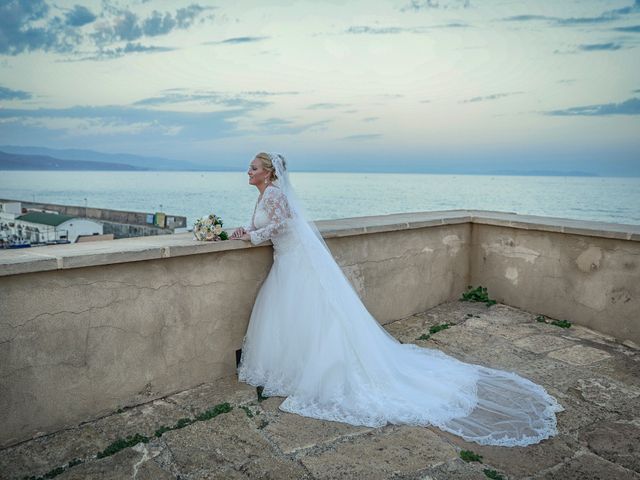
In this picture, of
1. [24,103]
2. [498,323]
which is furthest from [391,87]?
[498,323]

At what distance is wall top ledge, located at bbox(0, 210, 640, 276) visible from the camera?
273 centimetres

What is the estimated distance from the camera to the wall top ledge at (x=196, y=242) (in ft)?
8.96

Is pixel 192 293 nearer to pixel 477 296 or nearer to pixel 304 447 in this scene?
pixel 304 447

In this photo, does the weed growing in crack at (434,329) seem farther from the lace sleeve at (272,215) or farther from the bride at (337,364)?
the lace sleeve at (272,215)

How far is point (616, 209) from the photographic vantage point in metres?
66.8

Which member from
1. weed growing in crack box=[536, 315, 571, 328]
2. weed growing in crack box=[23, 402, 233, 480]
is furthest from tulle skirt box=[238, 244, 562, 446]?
weed growing in crack box=[536, 315, 571, 328]

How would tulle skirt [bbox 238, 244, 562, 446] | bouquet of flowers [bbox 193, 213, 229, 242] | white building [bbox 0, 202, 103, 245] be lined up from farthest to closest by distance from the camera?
white building [bbox 0, 202, 103, 245], bouquet of flowers [bbox 193, 213, 229, 242], tulle skirt [bbox 238, 244, 562, 446]

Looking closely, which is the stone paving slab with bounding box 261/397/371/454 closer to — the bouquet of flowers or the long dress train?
the long dress train

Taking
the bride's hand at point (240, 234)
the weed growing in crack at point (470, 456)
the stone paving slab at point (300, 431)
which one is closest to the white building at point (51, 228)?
the bride's hand at point (240, 234)

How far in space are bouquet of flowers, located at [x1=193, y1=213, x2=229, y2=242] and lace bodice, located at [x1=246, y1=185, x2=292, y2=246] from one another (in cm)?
24

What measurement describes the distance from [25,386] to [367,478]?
205 cm

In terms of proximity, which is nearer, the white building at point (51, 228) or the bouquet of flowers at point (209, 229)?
the bouquet of flowers at point (209, 229)

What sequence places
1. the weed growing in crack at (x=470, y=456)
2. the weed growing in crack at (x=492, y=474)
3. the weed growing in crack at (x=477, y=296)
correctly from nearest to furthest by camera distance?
the weed growing in crack at (x=492, y=474) → the weed growing in crack at (x=470, y=456) → the weed growing in crack at (x=477, y=296)

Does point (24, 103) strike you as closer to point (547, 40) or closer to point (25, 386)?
point (547, 40)
